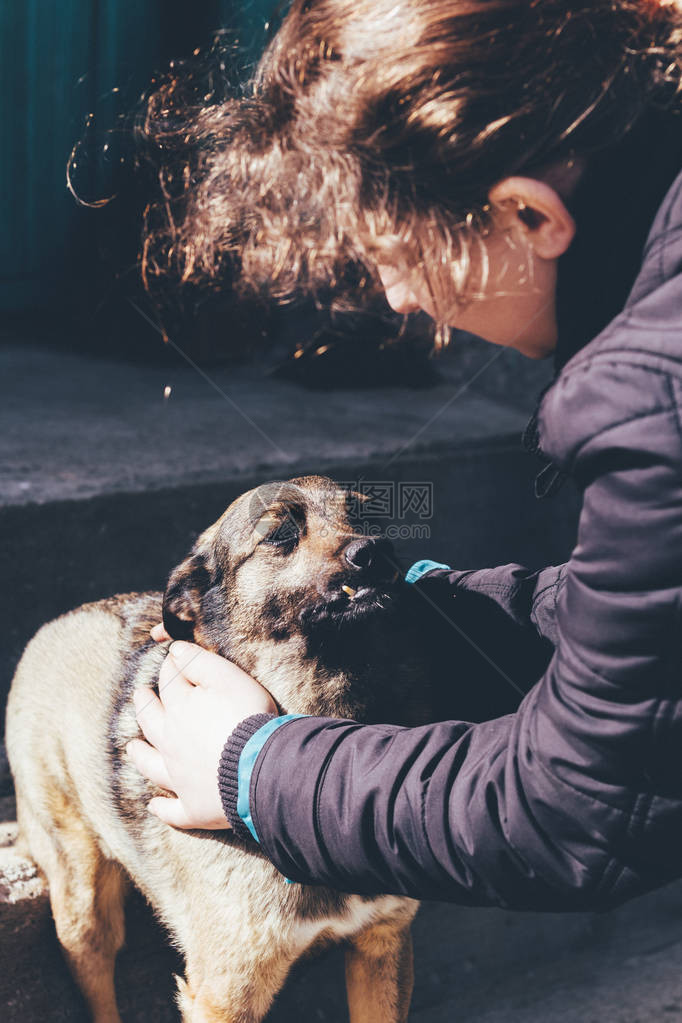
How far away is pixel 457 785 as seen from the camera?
1114 millimetres

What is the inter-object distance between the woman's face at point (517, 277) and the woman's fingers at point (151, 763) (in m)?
0.85

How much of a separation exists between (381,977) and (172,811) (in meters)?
0.62


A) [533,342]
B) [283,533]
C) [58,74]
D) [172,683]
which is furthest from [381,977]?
[58,74]

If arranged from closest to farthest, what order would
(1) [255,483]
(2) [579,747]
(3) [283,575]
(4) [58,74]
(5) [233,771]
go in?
(2) [579,747] < (5) [233,771] < (3) [283,575] < (1) [255,483] < (4) [58,74]

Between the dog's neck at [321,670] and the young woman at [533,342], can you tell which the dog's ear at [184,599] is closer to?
the dog's neck at [321,670]

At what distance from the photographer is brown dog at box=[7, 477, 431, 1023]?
1622 millimetres

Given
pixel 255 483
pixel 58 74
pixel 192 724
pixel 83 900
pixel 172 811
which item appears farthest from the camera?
pixel 58 74

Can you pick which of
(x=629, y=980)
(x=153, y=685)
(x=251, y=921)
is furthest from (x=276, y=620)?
(x=629, y=980)

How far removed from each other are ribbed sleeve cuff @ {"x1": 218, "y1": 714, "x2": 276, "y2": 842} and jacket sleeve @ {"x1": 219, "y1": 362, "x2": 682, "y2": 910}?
5 centimetres

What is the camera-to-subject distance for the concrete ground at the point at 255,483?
2.08m

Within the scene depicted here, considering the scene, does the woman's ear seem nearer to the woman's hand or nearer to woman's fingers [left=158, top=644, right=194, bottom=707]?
the woman's hand

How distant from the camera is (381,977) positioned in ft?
5.88

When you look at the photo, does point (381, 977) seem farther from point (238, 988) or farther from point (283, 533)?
point (283, 533)

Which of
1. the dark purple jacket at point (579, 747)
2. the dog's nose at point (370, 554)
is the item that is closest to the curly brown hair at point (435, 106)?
the dark purple jacket at point (579, 747)
